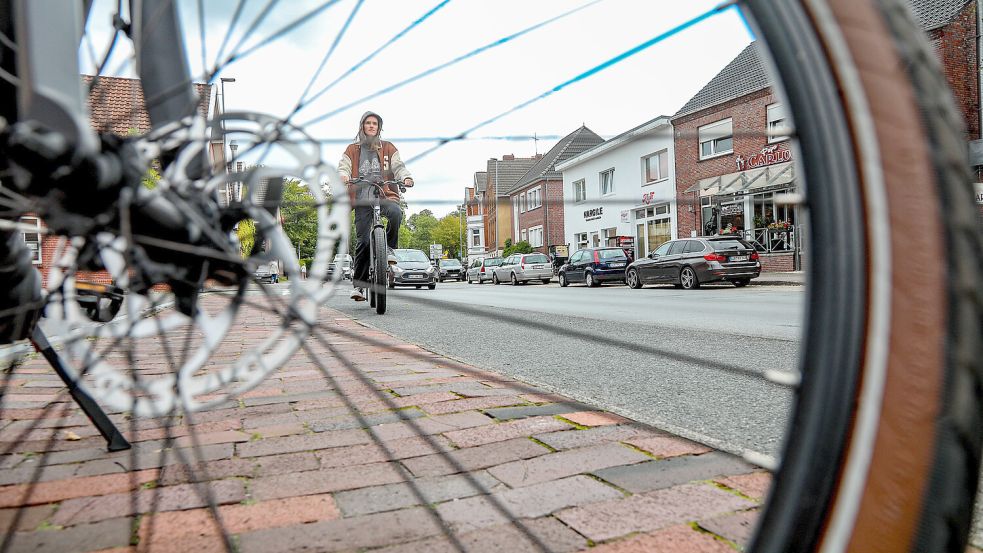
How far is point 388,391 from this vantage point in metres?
2.69

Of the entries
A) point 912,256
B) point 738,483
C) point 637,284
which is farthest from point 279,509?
point 637,284

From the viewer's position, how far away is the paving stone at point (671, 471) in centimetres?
154

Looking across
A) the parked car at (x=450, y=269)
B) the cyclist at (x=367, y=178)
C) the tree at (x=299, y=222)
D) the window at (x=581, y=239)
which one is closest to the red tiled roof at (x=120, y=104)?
the tree at (x=299, y=222)

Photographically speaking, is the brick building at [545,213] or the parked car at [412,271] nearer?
the parked car at [412,271]

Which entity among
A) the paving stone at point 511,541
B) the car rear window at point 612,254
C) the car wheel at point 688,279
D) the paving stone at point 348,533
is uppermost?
the car rear window at point 612,254

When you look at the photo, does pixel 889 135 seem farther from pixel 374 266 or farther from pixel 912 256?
pixel 374 266

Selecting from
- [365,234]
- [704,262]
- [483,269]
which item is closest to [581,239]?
[483,269]

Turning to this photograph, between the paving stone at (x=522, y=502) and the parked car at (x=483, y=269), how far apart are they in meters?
26.4

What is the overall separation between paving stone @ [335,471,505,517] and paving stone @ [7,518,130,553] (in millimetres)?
415

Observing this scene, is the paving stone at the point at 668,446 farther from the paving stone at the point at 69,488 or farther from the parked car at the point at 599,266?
the parked car at the point at 599,266

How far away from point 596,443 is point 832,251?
138 centimetres

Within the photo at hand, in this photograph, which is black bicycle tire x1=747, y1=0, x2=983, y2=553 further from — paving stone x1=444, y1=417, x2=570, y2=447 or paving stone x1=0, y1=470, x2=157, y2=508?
paving stone x1=0, y1=470, x2=157, y2=508

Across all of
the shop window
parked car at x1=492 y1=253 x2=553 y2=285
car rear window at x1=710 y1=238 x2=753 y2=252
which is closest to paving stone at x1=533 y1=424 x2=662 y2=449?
car rear window at x1=710 y1=238 x2=753 y2=252

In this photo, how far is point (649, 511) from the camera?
1374 millimetres
